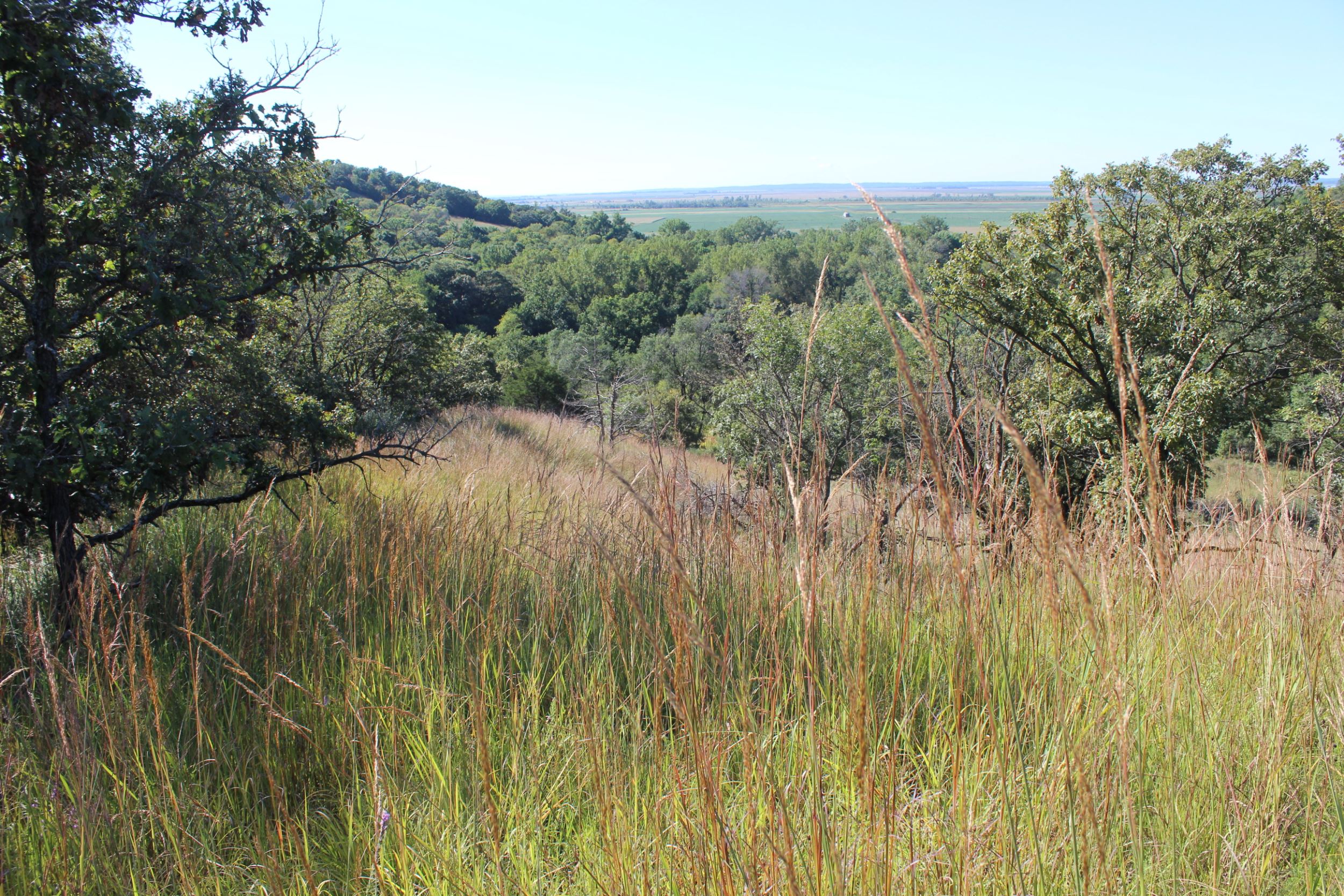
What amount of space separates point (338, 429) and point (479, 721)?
9.69 feet

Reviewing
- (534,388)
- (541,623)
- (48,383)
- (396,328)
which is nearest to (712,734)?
(541,623)

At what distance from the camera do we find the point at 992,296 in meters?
13.0

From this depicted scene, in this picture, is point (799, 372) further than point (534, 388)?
No

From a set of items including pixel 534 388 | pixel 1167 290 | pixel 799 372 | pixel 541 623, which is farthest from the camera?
pixel 534 388

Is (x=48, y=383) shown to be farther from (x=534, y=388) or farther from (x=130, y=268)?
(x=534, y=388)

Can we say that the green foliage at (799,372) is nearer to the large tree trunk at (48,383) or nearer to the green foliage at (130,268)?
the green foliage at (130,268)

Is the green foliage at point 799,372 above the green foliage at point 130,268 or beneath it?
beneath

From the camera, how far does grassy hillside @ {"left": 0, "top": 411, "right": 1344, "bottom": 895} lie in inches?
47.3

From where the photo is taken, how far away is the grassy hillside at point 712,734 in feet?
3.94

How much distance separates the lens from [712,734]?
1.58m

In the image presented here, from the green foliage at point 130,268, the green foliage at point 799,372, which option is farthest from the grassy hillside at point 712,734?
the green foliage at point 799,372

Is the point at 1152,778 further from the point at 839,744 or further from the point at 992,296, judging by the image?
the point at 992,296

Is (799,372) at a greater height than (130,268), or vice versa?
(130,268)

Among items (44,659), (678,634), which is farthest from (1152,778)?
(44,659)
